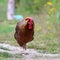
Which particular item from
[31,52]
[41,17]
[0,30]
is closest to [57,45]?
[31,52]

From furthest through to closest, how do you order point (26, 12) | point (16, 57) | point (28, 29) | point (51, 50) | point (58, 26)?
1. point (26, 12)
2. point (58, 26)
3. point (51, 50)
4. point (28, 29)
5. point (16, 57)

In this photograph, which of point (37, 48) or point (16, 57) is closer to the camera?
point (16, 57)

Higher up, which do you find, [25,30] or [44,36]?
[25,30]

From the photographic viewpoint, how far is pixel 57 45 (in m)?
10.8

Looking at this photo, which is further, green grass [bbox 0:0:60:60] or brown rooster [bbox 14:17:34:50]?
green grass [bbox 0:0:60:60]

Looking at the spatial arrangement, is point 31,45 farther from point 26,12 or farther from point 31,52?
point 26,12

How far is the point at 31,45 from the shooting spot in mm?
10648

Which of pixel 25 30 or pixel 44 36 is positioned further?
pixel 44 36

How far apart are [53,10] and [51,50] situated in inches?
153

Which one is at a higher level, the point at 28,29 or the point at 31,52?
the point at 28,29

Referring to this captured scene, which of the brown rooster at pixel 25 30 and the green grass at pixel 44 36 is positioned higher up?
the brown rooster at pixel 25 30

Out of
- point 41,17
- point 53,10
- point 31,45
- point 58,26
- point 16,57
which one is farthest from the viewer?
point 41,17

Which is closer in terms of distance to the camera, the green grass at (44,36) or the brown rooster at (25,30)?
the brown rooster at (25,30)

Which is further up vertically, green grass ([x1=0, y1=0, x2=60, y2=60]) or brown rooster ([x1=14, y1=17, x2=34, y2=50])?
brown rooster ([x1=14, y1=17, x2=34, y2=50])
